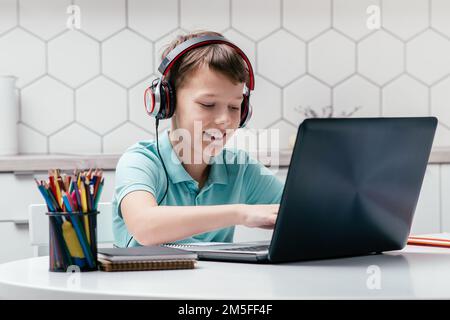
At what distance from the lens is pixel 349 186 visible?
44.1 inches

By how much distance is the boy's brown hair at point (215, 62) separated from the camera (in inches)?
64.1

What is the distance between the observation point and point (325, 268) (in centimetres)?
109

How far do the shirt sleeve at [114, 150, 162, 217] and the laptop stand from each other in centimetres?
24

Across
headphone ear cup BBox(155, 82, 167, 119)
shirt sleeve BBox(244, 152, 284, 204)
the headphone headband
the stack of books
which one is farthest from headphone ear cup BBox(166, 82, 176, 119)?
the stack of books

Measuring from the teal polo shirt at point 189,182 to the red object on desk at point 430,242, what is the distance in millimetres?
400

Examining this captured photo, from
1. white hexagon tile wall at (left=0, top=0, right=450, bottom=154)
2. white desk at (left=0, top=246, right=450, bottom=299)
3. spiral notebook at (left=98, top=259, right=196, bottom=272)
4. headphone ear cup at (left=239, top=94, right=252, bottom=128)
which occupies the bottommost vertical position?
white desk at (left=0, top=246, right=450, bottom=299)

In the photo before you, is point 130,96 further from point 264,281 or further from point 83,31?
point 264,281

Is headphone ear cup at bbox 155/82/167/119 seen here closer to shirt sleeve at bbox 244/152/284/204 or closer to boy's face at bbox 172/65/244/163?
boy's face at bbox 172/65/244/163

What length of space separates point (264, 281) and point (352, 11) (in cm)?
237

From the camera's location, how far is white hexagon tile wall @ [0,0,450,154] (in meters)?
3.02

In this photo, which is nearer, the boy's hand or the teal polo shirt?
the boy's hand

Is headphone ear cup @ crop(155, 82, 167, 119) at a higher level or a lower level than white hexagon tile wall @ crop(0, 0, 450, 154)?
lower

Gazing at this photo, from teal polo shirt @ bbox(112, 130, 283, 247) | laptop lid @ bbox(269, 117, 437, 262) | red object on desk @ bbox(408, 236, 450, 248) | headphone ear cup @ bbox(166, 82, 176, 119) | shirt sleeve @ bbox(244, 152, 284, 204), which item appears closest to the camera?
laptop lid @ bbox(269, 117, 437, 262)

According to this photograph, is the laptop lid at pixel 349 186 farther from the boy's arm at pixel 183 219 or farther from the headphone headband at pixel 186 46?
the headphone headband at pixel 186 46
